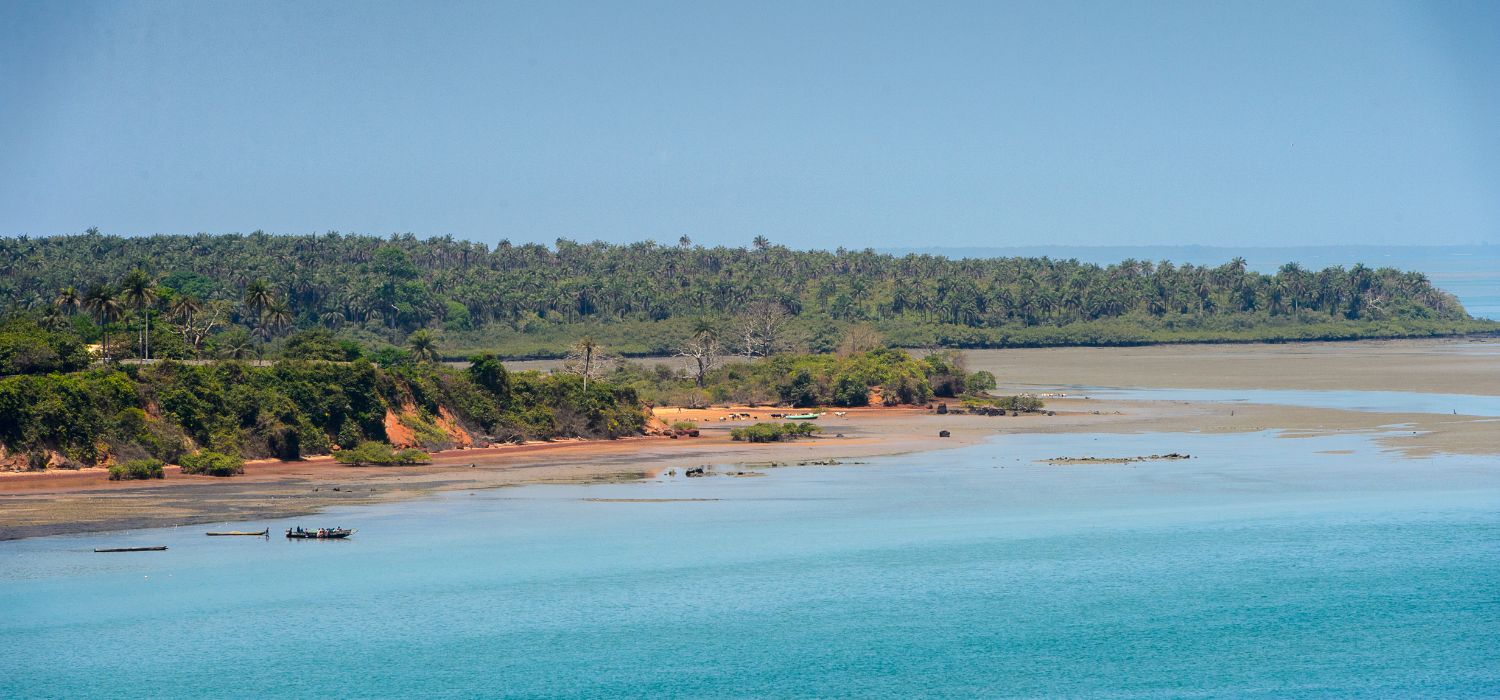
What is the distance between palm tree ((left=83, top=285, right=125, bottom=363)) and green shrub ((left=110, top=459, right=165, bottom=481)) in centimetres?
1611

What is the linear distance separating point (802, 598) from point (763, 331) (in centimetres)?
10977

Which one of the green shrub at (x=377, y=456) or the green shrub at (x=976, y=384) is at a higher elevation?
the green shrub at (x=976, y=384)

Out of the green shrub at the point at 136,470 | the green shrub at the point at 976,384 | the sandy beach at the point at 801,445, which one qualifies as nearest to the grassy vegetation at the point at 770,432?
the sandy beach at the point at 801,445

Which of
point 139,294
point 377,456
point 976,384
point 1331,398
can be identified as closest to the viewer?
point 377,456

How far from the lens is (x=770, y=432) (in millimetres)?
79062

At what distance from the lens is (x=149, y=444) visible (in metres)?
59.9

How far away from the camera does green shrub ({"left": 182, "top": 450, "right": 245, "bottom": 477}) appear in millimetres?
59625

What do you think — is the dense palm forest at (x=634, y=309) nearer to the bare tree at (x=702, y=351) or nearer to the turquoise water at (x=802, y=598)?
the bare tree at (x=702, y=351)

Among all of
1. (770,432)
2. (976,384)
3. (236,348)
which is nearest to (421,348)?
(236,348)

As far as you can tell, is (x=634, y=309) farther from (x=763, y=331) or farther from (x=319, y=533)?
(x=319, y=533)

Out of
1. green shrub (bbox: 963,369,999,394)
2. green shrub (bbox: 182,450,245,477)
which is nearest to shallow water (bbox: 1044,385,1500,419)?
green shrub (bbox: 963,369,999,394)

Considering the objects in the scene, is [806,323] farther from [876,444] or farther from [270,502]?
[270,502]

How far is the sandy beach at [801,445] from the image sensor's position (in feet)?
171

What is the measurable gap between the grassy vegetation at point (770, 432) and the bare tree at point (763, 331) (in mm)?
48642
